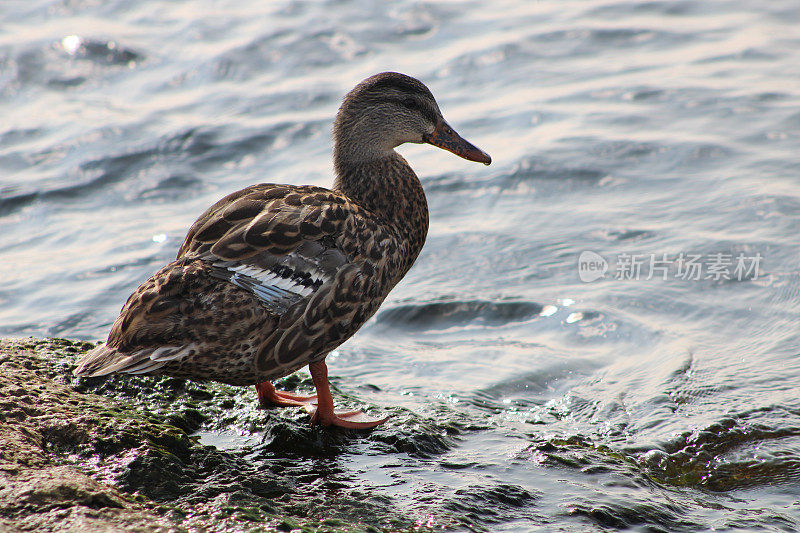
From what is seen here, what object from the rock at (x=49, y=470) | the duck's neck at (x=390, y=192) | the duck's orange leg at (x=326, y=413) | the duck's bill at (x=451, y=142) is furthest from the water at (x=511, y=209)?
the duck's bill at (x=451, y=142)

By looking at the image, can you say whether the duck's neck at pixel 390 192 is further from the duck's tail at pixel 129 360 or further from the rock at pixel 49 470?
the rock at pixel 49 470

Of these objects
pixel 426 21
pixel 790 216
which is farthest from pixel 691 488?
pixel 426 21

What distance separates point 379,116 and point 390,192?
0.52 metres

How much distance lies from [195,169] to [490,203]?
3.28 meters

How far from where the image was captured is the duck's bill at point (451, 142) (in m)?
5.42

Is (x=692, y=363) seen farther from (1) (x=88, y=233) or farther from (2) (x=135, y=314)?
(1) (x=88, y=233)

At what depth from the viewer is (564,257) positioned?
7336 millimetres

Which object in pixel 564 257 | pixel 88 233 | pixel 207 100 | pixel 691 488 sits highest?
pixel 207 100

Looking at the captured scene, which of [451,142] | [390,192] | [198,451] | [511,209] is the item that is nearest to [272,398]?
[198,451]

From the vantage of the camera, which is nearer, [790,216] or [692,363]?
[692,363]

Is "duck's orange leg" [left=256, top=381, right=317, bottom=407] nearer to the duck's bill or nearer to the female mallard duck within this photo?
the female mallard duck

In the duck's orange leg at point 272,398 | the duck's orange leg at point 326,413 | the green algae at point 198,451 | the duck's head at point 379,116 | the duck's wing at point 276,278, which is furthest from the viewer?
the duck's head at point 379,116

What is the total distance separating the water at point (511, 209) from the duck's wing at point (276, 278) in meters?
0.59

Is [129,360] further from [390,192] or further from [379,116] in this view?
[379,116]
